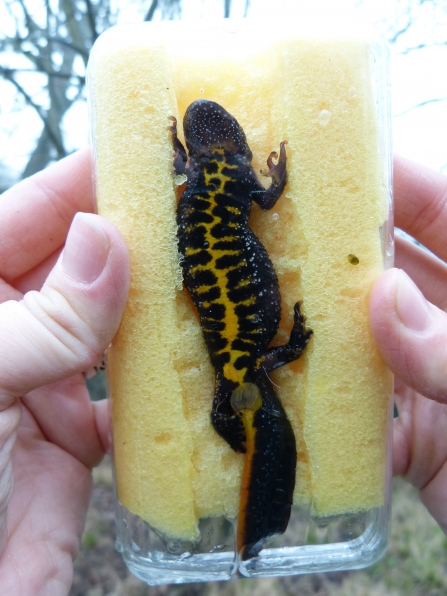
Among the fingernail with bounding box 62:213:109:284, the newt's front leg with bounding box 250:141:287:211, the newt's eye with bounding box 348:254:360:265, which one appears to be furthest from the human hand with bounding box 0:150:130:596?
the newt's eye with bounding box 348:254:360:265

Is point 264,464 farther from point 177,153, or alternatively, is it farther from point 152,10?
point 152,10

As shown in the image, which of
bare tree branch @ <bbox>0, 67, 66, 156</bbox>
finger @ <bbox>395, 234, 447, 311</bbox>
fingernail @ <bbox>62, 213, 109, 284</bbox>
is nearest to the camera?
fingernail @ <bbox>62, 213, 109, 284</bbox>

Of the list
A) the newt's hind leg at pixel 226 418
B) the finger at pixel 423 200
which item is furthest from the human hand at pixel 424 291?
the newt's hind leg at pixel 226 418

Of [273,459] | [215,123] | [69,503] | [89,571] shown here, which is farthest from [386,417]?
[89,571]

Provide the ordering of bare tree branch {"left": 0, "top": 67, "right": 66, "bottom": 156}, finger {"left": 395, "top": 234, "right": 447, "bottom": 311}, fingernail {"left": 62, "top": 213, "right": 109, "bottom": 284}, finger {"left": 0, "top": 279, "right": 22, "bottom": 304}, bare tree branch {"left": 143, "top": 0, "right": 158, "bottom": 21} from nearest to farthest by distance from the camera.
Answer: fingernail {"left": 62, "top": 213, "right": 109, "bottom": 284} → finger {"left": 0, "top": 279, "right": 22, "bottom": 304} → finger {"left": 395, "top": 234, "right": 447, "bottom": 311} → bare tree branch {"left": 143, "top": 0, "right": 158, "bottom": 21} → bare tree branch {"left": 0, "top": 67, "right": 66, "bottom": 156}

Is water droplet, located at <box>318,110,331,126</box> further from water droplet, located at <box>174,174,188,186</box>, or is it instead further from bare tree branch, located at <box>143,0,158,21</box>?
bare tree branch, located at <box>143,0,158,21</box>

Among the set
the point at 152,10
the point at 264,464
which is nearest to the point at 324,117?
the point at 264,464
